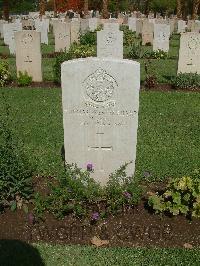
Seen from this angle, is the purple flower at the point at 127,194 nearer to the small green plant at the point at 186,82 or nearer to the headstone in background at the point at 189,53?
the small green plant at the point at 186,82

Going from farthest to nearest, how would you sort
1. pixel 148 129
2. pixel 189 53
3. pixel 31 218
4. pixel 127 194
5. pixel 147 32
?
pixel 147 32
pixel 189 53
pixel 148 129
pixel 127 194
pixel 31 218

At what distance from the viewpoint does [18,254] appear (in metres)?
4.53

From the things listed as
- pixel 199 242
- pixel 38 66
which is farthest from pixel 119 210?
pixel 38 66

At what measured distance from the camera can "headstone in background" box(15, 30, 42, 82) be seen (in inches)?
511

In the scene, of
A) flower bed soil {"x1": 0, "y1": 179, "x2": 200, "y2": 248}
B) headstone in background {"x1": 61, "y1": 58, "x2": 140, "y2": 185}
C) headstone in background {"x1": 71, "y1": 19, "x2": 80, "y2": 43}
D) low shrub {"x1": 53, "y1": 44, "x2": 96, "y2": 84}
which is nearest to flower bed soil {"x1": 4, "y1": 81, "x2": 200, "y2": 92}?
low shrub {"x1": 53, "y1": 44, "x2": 96, "y2": 84}

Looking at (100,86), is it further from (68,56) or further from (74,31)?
(74,31)

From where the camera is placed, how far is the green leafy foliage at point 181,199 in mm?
4941

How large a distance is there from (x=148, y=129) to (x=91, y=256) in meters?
4.55

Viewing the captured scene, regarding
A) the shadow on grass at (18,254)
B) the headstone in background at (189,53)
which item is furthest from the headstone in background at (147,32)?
the shadow on grass at (18,254)

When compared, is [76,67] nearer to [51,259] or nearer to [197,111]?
[51,259]

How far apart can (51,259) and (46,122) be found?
504 centimetres

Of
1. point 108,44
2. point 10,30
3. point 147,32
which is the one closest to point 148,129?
point 108,44

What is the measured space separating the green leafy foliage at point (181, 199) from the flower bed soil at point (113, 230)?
154 millimetres

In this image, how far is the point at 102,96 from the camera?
16.4 feet
